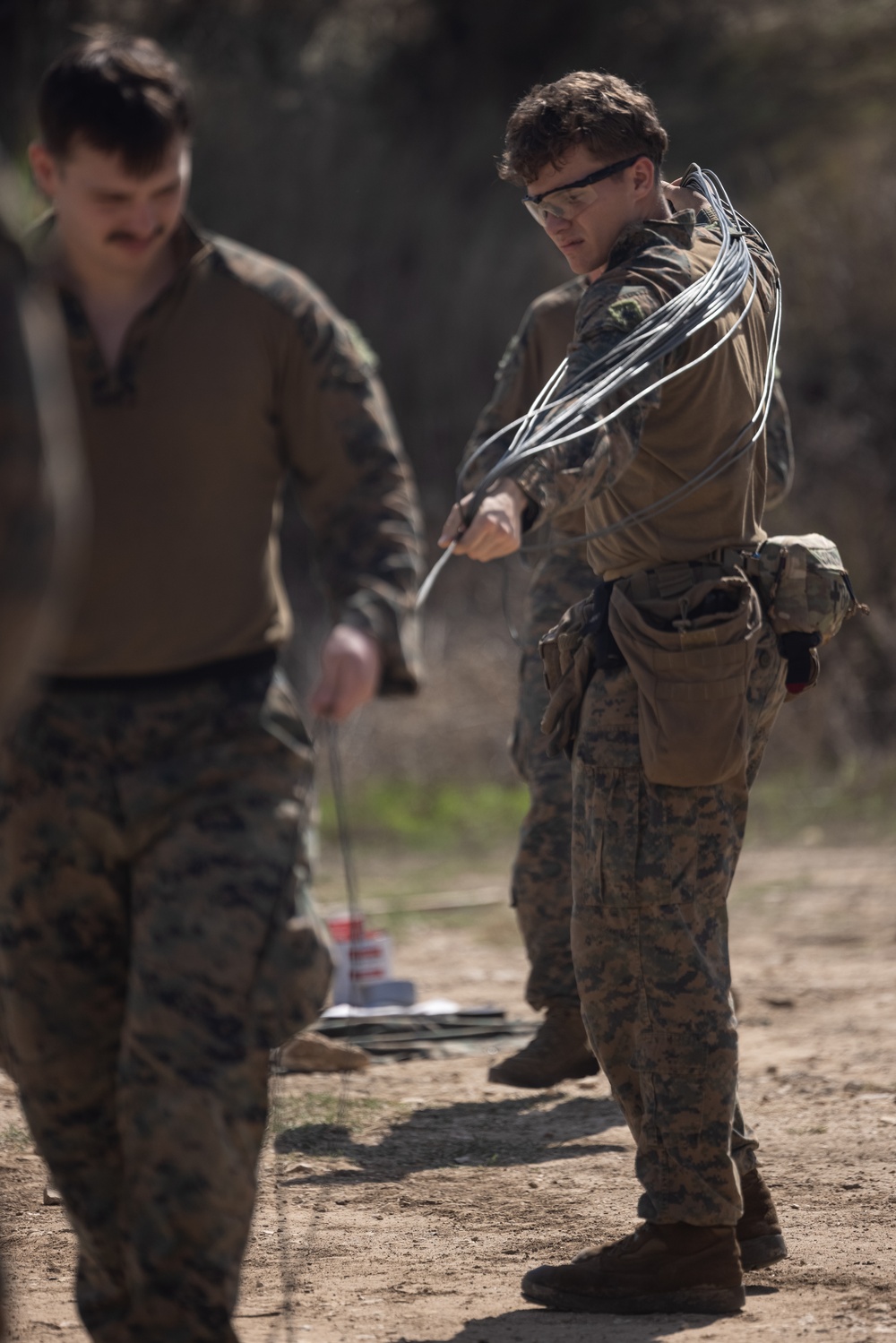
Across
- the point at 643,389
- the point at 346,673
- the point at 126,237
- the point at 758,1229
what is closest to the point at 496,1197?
the point at 758,1229

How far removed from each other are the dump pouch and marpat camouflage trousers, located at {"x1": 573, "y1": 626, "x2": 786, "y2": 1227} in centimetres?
5

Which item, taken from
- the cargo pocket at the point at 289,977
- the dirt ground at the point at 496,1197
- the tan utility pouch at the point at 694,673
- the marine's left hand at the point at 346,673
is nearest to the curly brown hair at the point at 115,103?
the marine's left hand at the point at 346,673

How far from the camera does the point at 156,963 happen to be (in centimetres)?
271

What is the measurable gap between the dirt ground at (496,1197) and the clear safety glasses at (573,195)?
2182 mm

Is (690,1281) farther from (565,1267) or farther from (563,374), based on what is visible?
(563,374)

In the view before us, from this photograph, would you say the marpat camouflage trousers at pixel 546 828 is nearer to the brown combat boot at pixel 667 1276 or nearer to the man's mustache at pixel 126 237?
the brown combat boot at pixel 667 1276

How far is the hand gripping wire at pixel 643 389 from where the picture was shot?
126 inches

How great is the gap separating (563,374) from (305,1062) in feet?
10.3

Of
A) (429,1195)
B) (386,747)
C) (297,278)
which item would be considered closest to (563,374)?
(297,278)

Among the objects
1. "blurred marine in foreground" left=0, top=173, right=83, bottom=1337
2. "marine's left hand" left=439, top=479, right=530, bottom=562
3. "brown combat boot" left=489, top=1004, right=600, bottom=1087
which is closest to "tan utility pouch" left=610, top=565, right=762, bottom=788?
"marine's left hand" left=439, top=479, right=530, bottom=562

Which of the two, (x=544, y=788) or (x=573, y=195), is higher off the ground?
(x=573, y=195)

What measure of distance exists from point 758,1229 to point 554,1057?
63.0 inches

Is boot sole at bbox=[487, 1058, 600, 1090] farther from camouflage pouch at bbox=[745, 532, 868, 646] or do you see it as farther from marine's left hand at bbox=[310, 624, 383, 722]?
marine's left hand at bbox=[310, 624, 383, 722]

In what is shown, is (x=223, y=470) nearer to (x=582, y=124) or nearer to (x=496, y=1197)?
(x=582, y=124)
